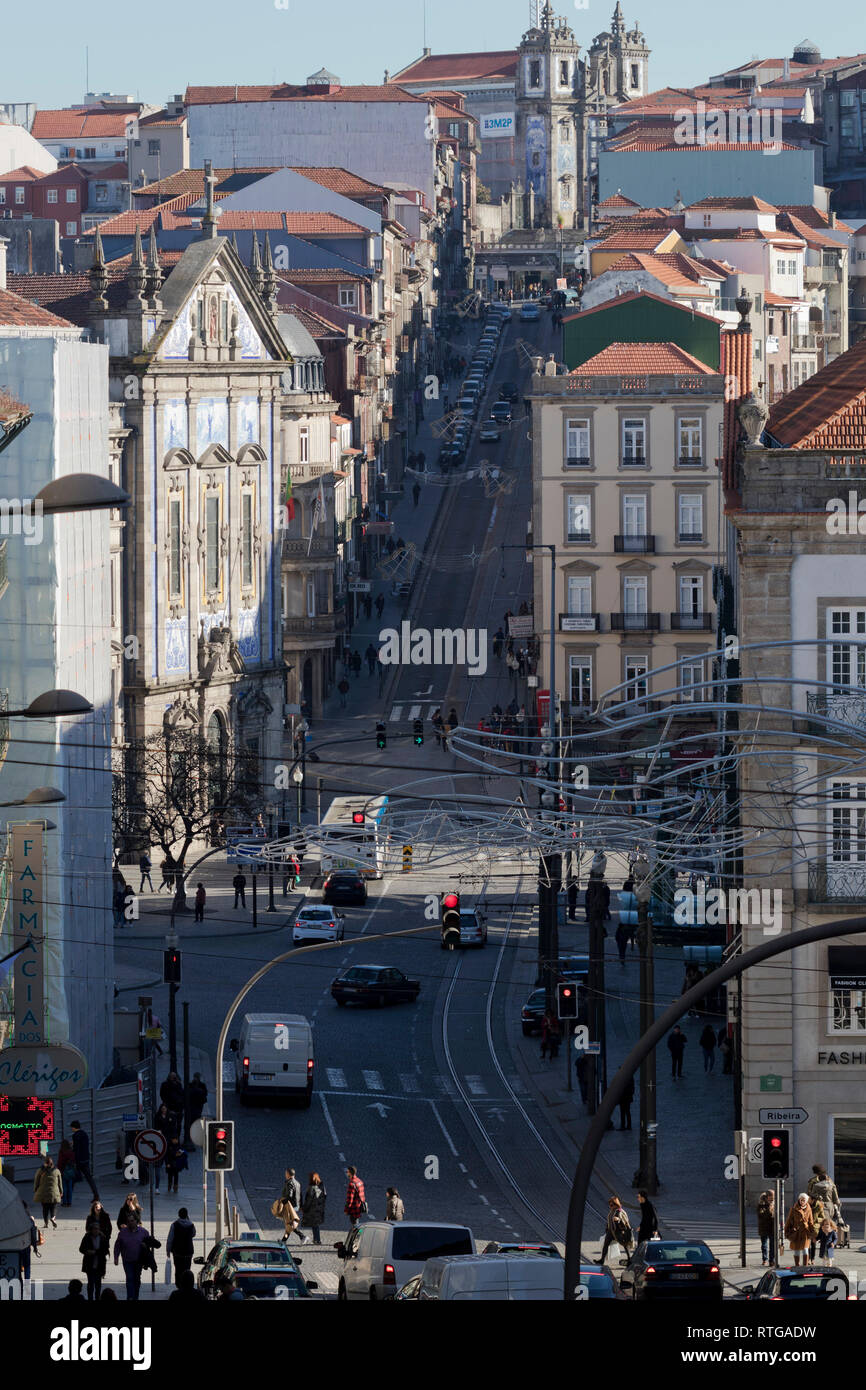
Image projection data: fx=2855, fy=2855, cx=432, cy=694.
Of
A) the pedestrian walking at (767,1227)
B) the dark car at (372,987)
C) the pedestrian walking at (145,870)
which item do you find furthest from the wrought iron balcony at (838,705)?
the pedestrian walking at (145,870)

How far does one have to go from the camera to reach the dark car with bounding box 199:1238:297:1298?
3853 centimetres

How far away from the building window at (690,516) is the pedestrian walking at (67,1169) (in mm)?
44968

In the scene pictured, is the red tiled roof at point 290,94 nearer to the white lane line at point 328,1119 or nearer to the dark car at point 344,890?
the dark car at point 344,890

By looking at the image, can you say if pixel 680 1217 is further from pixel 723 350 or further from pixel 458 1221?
pixel 723 350

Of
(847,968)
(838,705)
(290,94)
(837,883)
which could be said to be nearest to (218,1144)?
(847,968)

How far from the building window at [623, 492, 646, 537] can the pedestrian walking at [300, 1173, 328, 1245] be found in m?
46.7

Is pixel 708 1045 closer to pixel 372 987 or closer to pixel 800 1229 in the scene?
pixel 372 987

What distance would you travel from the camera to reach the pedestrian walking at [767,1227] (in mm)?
45125

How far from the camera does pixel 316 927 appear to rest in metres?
76.0

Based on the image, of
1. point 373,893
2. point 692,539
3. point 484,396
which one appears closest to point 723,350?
point 692,539

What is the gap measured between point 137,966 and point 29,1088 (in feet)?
66.7

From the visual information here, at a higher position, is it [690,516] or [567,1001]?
[690,516]

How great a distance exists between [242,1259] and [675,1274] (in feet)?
19.8

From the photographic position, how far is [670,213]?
5915 inches
